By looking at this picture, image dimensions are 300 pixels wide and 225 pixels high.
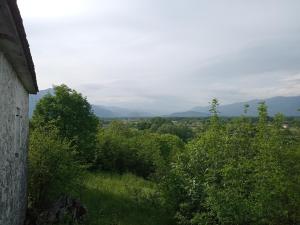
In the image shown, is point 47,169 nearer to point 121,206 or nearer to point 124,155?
point 121,206

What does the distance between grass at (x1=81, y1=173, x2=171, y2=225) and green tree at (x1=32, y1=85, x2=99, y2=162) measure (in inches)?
107

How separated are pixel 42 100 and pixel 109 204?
8.62 metres

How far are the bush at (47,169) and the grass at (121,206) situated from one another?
1.73 meters

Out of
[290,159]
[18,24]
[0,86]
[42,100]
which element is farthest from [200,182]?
[42,100]

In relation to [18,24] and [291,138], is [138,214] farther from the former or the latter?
[18,24]

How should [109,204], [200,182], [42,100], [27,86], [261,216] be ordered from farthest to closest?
1. [42,100]
2. [109,204]
3. [200,182]
4. [27,86]
5. [261,216]

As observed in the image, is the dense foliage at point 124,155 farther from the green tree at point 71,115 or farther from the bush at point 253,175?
the bush at point 253,175

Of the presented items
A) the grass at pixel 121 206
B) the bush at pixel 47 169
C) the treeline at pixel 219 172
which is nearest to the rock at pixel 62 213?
the grass at pixel 121 206

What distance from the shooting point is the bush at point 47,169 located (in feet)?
48.4

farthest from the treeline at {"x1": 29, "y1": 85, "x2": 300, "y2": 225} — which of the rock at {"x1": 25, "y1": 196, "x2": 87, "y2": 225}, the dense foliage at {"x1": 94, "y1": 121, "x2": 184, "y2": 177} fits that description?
the dense foliage at {"x1": 94, "y1": 121, "x2": 184, "y2": 177}

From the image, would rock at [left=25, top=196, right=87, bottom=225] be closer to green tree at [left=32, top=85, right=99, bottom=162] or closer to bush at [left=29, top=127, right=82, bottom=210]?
bush at [left=29, top=127, right=82, bottom=210]

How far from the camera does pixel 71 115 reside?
24797 millimetres

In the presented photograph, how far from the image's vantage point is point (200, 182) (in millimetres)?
15188

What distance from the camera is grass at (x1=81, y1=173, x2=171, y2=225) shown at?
16431 millimetres
